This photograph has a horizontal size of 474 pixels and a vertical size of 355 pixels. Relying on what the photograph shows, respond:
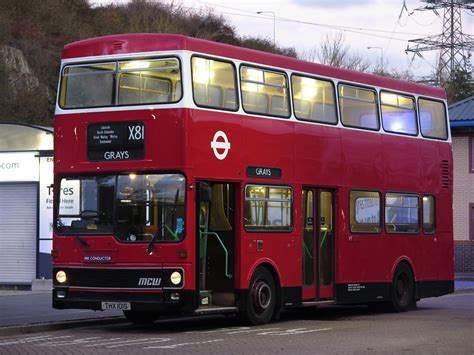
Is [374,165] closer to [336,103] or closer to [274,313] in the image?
[336,103]

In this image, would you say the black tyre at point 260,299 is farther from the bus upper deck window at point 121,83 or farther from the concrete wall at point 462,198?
the concrete wall at point 462,198

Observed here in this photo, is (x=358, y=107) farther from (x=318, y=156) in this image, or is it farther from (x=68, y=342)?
(x=68, y=342)

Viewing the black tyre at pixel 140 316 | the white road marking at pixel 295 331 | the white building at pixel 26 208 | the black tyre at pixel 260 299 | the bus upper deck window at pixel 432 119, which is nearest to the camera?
the white road marking at pixel 295 331

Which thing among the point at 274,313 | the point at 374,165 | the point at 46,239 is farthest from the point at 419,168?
the point at 46,239

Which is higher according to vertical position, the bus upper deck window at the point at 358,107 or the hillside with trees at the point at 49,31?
the hillside with trees at the point at 49,31

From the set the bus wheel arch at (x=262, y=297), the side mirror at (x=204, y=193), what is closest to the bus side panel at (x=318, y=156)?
the bus wheel arch at (x=262, y=297)

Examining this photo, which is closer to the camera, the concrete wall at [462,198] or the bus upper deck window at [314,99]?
the bus upper deck window at [314,99]

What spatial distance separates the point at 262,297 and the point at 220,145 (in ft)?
8.81

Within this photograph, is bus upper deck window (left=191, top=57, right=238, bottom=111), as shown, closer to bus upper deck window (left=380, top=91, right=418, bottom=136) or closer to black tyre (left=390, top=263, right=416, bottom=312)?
bus upper deck window (left=380, top=91, right=418, bottom=136)

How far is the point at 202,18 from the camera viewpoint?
7512cm

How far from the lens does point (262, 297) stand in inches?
743

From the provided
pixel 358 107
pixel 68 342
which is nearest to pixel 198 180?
pixel 68 342

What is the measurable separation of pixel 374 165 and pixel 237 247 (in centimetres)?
492

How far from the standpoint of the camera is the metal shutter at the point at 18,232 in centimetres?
2978
